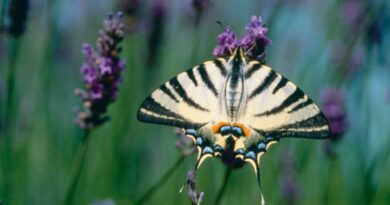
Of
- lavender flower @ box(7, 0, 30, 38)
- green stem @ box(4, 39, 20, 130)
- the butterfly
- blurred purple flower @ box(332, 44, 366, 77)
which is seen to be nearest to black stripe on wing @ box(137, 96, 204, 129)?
the butterfly

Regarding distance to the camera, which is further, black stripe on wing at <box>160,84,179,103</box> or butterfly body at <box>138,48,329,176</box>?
black stripe on wing at <box>160,84,179,103</box>

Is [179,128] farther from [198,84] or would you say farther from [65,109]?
[65,109]

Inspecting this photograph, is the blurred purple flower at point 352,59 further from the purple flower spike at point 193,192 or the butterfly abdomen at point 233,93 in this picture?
the purple flower spike at point 193,192

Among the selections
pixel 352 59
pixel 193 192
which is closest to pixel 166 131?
pixel 352 59

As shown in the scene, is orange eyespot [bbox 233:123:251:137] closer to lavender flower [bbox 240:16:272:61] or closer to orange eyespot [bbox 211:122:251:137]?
orange eyespot [bbox 211:122:251:137]

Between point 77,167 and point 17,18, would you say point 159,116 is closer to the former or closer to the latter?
point 77,167

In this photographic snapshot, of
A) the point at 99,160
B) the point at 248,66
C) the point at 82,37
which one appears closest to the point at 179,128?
the point at 248,66

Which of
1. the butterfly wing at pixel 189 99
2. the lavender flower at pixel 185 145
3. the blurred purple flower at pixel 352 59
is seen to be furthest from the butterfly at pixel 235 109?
the blurred purple flower at pixel 352 59
